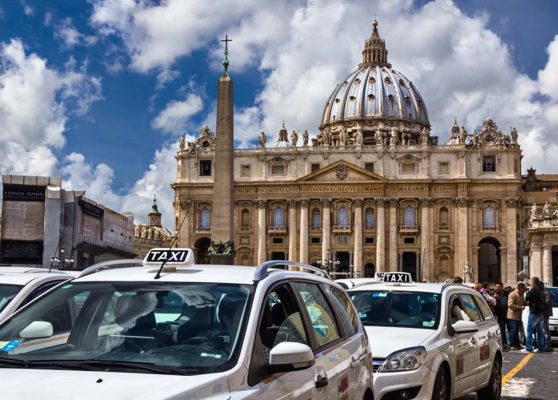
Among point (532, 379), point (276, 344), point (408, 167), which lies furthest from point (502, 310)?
point (408, 167)

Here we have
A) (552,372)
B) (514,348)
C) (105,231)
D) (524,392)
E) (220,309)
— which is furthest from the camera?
(105,231)

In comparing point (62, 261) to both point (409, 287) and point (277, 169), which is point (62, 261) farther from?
point (277, 169)

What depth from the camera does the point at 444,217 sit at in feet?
279

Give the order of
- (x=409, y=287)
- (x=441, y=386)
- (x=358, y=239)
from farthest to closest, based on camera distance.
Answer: (x=358, y=239) → (x=409, y=287) → (x=441, y=386)

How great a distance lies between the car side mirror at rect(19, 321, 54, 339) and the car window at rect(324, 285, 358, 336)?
82.0 inches

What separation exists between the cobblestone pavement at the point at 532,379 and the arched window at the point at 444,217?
67245mm

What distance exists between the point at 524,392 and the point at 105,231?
4389cm

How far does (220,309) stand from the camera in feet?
16.1

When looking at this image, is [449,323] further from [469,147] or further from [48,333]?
[469,147]

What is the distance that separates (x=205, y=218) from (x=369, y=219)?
54.5 feet

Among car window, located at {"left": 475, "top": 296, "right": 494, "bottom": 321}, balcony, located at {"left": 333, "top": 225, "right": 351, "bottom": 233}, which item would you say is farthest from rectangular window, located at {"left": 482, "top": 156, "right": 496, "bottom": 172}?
car window, located at {"left": 475, "top": 296, "right": 494, "bottom": 321}

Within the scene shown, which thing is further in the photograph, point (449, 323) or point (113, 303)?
point (449, 323)

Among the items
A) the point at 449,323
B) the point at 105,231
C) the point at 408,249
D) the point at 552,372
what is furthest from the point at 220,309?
the point at 408,249

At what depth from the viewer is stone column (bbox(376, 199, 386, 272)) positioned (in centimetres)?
8438
